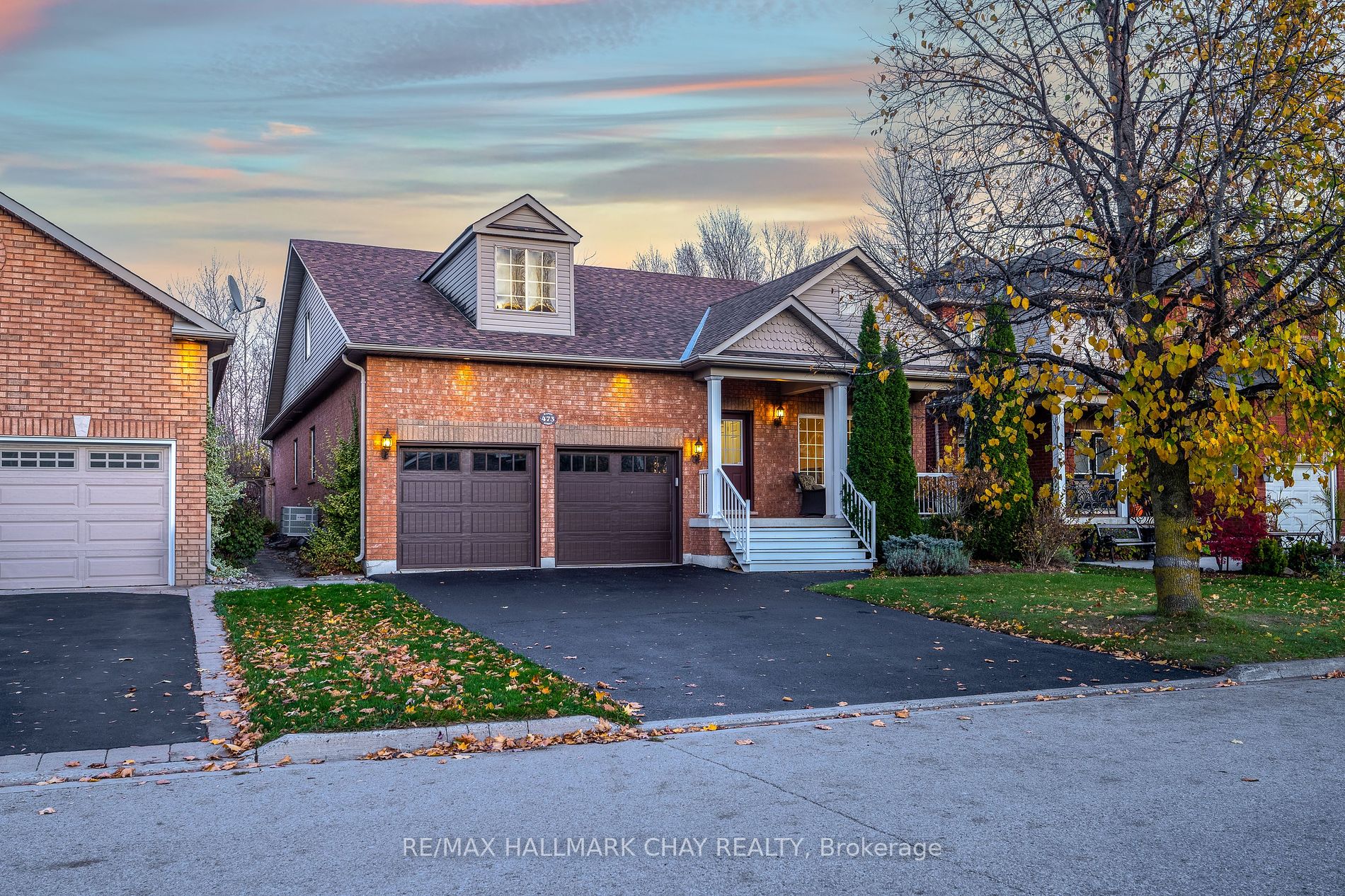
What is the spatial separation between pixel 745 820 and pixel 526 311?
1546 centimetres

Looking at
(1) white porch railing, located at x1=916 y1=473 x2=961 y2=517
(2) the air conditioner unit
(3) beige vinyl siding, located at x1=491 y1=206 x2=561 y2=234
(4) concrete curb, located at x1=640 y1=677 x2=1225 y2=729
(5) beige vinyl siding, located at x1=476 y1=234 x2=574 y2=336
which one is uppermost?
(3) beige vinyl siding, located at x1=491 y1=206 x2=561 y2=234

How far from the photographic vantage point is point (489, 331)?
62.8 feet

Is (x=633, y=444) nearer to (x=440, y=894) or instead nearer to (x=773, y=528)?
(x=773, y=528)

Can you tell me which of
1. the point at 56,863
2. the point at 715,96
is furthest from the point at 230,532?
the point at 56,863

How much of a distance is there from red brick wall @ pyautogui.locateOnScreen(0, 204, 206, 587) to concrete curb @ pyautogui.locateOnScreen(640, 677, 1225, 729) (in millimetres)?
11413

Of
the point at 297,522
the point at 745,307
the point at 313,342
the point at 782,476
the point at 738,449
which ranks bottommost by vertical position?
the point at 297,522

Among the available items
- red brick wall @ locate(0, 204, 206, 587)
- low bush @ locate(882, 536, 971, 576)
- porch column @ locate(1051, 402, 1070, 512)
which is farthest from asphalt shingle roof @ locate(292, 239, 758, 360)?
porch column @ locate(1051, 402, 1070, 512)

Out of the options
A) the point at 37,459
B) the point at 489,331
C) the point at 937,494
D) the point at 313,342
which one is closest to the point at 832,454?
the point at 937,494

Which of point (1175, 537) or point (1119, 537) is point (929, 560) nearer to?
point (1175, 537)

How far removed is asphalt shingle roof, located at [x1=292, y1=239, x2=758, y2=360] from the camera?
1848cm

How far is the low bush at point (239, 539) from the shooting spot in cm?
1733

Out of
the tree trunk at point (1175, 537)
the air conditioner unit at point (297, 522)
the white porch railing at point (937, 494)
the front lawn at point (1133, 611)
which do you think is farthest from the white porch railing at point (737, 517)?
the air conditioner unit at point (297, 522)

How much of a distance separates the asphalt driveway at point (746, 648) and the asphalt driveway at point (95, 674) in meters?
3.20

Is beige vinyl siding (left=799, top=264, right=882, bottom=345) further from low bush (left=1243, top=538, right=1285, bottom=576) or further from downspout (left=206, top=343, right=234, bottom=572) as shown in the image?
downspout (left=206, top=343, right=234, bottom=572)
